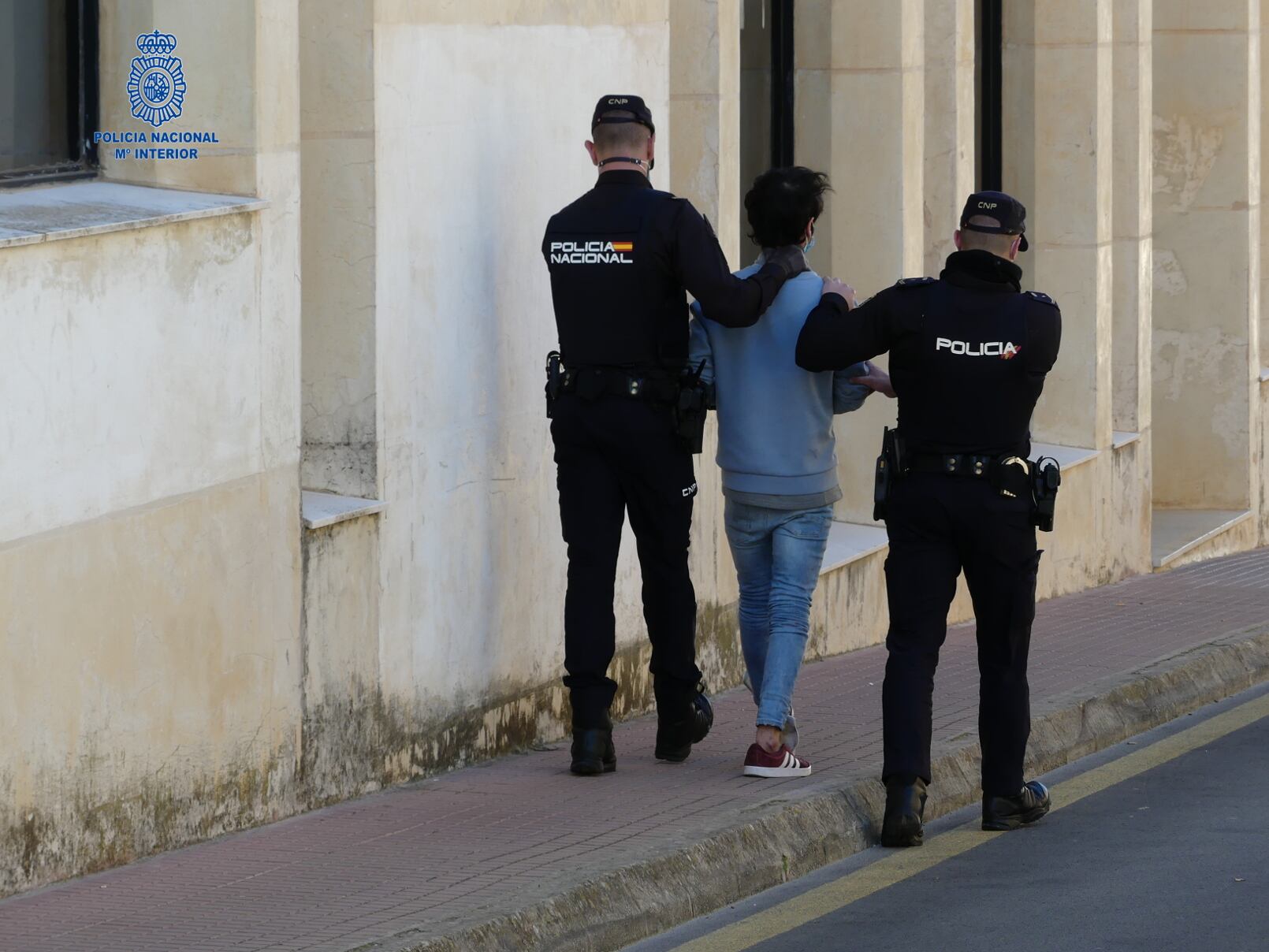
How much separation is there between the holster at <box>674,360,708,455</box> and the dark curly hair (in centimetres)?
46

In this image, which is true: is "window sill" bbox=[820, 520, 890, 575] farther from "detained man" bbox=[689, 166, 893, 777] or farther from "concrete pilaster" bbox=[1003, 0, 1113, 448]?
"detained man" bbox=[689, 166, 893, 777]

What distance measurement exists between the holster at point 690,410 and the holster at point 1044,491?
3.33 ft

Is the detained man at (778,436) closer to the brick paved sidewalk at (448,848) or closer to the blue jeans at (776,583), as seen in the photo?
the blue jeans at (776,583)

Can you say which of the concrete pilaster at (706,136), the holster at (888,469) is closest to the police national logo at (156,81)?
the holster at (888,469)

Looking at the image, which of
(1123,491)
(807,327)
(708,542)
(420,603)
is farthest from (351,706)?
(1123,491)

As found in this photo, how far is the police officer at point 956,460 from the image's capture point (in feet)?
23.4

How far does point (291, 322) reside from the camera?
7.15m

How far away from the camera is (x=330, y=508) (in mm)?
7445

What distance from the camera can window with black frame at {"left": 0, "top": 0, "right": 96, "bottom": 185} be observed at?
6766 mm

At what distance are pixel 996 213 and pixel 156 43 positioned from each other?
7.89 feet

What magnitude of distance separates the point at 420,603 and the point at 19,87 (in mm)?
2012

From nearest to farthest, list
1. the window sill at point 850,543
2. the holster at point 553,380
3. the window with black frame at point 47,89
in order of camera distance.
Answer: the window with black frame at point 47,89 → the holster at point 553,380 → the window sill at point 850,543

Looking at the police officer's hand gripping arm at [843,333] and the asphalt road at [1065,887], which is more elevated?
the police officer's hand gripping arm at [843,333]

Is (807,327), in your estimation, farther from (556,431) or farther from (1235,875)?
(1235,875)
